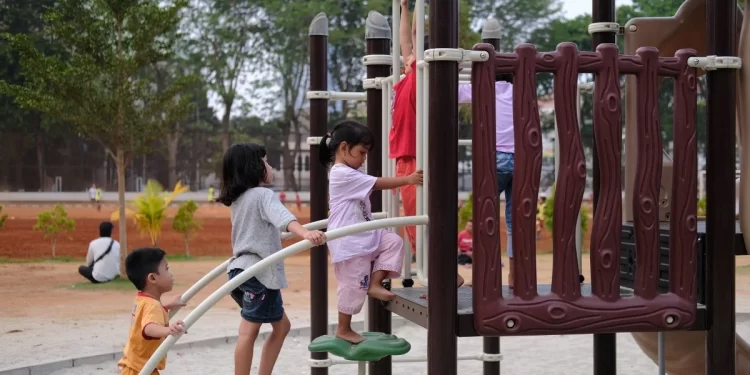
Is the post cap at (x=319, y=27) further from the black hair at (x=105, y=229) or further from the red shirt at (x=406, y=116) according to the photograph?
the black hair at (x=105, y=229)

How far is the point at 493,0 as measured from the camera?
51719 mm

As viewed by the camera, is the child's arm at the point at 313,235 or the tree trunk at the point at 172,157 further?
the tree trunk at the point at 172,157

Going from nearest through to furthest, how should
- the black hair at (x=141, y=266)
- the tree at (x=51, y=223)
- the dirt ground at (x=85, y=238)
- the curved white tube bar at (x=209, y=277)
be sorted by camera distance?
the black hair at (x=141, y=266), the curved white tube bar at (x=209, y=277), the tree at (x=51, y=223), the dirt ground at (x=85, y=238)

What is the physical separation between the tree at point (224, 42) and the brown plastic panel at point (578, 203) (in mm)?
46227

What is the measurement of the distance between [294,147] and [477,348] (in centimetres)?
4377

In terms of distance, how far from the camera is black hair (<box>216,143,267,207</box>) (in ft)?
15.5

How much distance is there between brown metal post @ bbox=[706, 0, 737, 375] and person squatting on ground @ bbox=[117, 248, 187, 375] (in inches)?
83.6

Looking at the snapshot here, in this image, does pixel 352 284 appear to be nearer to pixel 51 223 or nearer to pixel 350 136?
pixel 350 136

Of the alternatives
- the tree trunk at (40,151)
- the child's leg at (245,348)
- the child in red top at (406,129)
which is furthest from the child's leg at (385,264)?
the tree trunk at (40,151)

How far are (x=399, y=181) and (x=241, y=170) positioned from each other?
2.99ft

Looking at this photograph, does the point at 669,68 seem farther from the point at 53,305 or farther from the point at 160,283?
the point at 53,305

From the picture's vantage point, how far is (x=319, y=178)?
592cm

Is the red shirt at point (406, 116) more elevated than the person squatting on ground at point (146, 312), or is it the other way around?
the red shirt at point (406, 116)

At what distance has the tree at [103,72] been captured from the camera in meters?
16.6
